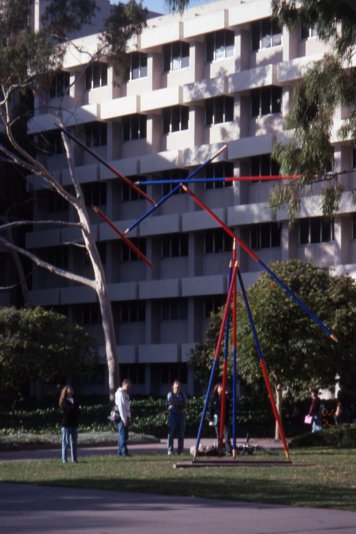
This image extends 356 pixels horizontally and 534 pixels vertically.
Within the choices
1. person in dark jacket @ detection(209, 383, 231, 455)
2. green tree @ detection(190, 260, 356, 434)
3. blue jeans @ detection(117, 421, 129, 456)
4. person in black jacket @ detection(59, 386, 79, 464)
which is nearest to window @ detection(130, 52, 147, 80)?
green tree @ detection(190, 260, 356, 434)

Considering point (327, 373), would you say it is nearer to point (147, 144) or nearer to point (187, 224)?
point (187, 224)

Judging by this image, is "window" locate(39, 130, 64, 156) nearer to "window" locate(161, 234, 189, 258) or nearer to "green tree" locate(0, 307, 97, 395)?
"window" locate(161, 234, 189, 258)

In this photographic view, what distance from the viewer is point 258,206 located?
52.8m

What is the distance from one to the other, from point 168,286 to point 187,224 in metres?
3.24

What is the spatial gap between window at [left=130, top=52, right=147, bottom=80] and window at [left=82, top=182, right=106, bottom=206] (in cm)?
575

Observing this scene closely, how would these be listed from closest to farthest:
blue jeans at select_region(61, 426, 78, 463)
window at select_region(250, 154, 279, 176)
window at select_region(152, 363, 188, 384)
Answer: blue jeans at select_region(61, 426, 78, 463)
window at select_region(250, 154, 279, 176)
window at select_region(152, 363, 188, 384)

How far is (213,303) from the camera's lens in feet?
184

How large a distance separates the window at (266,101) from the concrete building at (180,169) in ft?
0.20

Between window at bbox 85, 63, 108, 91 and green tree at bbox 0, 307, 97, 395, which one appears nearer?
green tree at bbox 0, 307, 97, 395

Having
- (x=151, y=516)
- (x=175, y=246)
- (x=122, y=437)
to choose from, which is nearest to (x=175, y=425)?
(x=122, y=437)

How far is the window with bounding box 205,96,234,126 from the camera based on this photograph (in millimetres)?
55000

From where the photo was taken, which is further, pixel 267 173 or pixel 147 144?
pixel 147 144


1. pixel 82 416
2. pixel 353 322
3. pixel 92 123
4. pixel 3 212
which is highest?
pixel 92 123

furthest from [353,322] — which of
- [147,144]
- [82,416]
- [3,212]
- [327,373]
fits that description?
[3,212]
